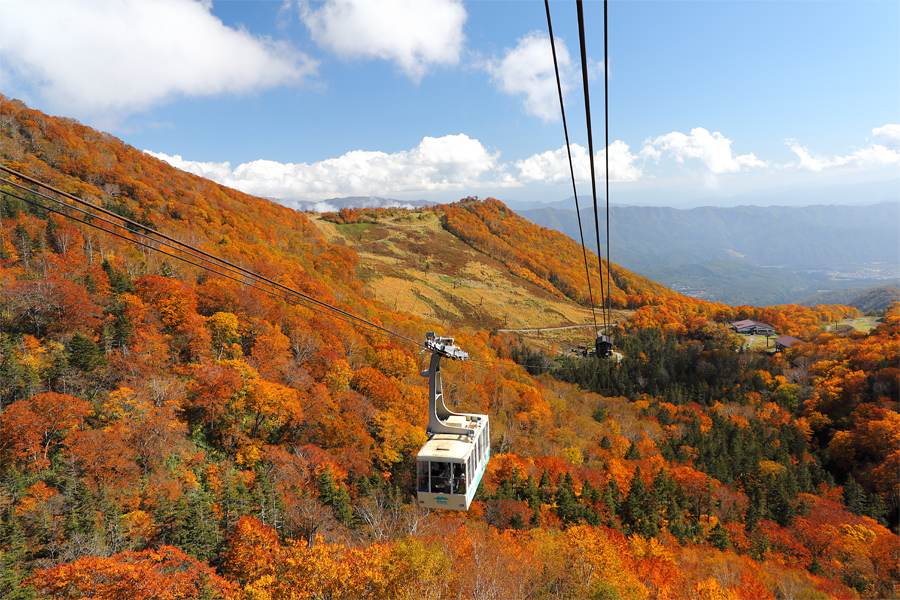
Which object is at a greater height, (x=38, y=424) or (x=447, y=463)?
(x=447, y=463)

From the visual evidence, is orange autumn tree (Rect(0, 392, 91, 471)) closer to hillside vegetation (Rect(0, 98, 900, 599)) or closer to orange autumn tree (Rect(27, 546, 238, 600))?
hillside vegetation (Rect(0, 98, 900, 599))

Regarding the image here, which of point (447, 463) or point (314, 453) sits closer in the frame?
point (447, 463)

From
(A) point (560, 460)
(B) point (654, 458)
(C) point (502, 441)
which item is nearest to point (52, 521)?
(C) point (502, 441)

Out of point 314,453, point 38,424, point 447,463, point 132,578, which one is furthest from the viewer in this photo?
point 314,453

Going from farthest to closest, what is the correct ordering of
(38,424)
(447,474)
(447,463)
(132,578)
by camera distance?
1. (38,424)
2. (132,578)
3. (447,474)
4. (447,463)

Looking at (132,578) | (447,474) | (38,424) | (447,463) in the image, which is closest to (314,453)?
(132,578)

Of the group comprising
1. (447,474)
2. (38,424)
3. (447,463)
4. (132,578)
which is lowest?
(132,578)

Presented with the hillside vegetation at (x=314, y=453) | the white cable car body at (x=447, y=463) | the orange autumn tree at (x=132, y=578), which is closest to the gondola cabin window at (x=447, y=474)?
the white cable car body at (x=447, y=463)

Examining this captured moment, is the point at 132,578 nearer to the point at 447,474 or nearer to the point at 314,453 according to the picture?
the point at 314,453

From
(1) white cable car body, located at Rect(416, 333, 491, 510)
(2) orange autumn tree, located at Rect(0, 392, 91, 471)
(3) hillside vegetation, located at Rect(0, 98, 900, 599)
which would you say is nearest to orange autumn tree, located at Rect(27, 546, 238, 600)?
(3) hillside vegetation, located at Rect(0, 98, 900, 599)

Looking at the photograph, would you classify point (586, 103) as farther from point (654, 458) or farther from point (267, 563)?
point (654, 458)

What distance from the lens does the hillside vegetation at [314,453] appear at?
29.0 meters

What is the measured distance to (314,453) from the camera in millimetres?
40375

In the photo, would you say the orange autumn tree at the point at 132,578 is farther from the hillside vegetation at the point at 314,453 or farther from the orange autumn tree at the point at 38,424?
the orange autumn tree at the point at 38,424
